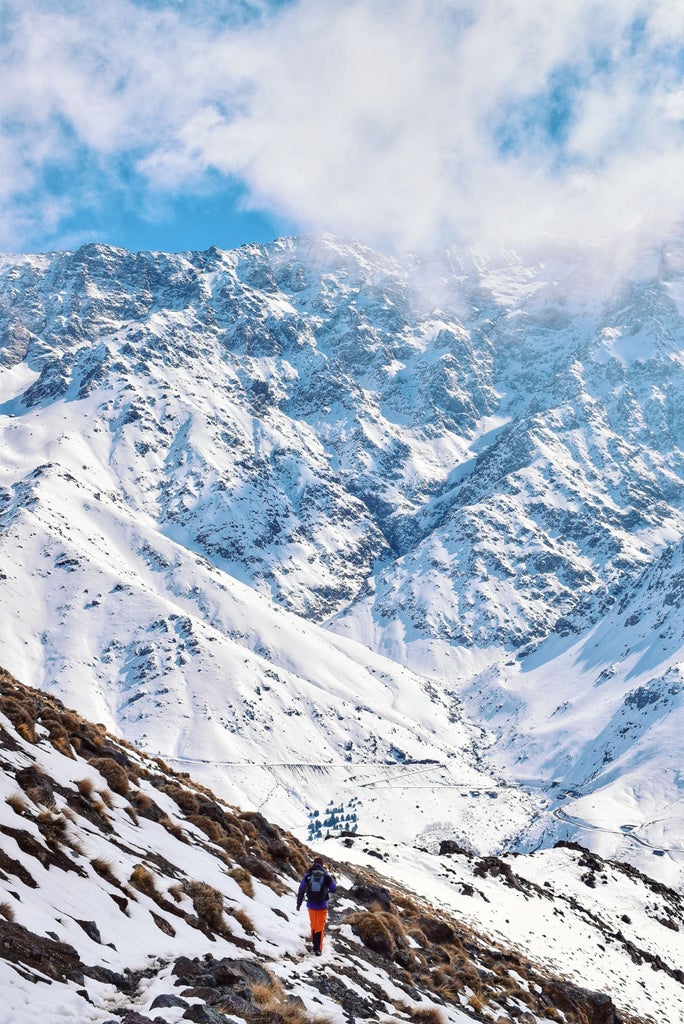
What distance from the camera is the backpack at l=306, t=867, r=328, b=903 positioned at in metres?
19.6

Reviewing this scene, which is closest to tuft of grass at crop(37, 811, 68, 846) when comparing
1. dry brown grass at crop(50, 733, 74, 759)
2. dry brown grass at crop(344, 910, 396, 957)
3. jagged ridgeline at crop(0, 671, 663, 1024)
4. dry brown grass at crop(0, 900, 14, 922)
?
jagged ridgeline at crop(0, 671, 663, 1024)

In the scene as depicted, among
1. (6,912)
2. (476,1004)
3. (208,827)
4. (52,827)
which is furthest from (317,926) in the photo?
(6,912)

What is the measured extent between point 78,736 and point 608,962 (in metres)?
33.4

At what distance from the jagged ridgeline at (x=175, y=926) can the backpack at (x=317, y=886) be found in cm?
111

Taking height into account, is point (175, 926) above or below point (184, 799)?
below

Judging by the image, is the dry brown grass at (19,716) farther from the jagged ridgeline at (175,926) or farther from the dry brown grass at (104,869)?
the dry brown grass at (104,869)

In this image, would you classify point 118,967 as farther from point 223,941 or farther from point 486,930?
point 486,930

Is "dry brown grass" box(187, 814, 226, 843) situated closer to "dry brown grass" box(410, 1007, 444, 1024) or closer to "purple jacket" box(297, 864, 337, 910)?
"purple jacket" box(297, 864, 337, 910)

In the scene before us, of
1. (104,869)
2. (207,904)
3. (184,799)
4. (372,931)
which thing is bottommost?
(104,869)

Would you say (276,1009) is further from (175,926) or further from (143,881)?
(143,881)

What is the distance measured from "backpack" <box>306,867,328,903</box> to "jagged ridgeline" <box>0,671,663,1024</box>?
3.63 ft

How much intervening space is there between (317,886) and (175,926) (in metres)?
4.68

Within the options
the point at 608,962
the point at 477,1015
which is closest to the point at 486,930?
the point at 608,962

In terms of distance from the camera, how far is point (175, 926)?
53.3 feet
